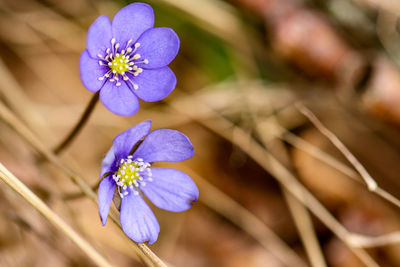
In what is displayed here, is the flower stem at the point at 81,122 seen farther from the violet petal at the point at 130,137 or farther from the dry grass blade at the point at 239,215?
the dry grass blade at the point at 239,215

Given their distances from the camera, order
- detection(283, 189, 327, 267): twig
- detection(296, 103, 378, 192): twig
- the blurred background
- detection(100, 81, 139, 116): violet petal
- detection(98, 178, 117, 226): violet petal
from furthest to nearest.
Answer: the blurred background, detection(283, 189, 327, 267): twig, detection(296, 103, 378, 192): twig, detection(100, 81, 139, 116): violet petal, detection(98, 178, 117, 226): violet petal

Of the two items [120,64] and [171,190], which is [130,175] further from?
[120,64]

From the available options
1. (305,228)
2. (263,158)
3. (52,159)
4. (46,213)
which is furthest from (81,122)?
(305,228)

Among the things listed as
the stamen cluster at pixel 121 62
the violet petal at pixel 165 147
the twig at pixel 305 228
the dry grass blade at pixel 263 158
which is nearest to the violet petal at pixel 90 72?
the stamen cluster at pixel 121 62

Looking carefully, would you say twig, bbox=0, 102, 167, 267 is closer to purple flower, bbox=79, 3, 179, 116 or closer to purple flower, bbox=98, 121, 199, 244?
purple flower, bbox=98, 121, 199, 244

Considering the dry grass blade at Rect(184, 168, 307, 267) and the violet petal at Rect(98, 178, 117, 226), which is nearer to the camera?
the violet petal at Rect(98, 178, 117, 226)

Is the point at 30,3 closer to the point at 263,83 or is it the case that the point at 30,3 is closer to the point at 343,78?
the point at 263,83

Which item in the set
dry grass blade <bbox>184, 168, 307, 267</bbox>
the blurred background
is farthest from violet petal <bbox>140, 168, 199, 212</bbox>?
dry grass blade <bbox>184, 168, 307, 267</bbox>
